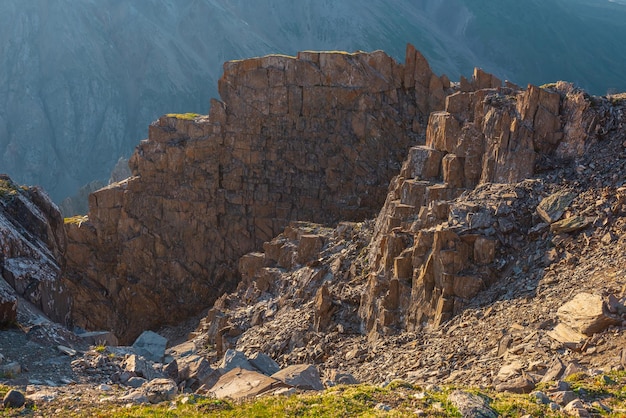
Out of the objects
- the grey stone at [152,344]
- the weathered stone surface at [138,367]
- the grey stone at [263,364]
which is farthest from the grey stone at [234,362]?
the grey stone at [152,344]

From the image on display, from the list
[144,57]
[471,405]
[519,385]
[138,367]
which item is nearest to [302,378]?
[138,367]

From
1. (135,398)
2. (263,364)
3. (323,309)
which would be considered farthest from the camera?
(323,309)

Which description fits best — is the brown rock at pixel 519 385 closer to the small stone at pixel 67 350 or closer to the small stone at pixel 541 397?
the small stone at pixel 541 397

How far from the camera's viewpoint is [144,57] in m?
135

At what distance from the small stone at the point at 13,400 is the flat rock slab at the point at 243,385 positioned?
4608 millimetres

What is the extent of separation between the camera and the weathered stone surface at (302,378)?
19.4m

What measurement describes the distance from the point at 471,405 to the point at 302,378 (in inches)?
215

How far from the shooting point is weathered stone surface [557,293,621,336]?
20.5m

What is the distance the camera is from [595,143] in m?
29.5

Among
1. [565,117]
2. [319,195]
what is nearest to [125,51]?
[319,195]

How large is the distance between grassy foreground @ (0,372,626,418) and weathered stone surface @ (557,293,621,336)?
11.1ft

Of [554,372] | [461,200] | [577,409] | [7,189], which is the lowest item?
[554,372]

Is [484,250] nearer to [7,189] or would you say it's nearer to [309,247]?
[309,247]

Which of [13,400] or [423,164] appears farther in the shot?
[423,164]
